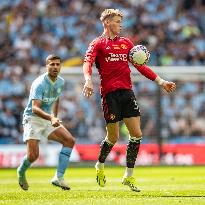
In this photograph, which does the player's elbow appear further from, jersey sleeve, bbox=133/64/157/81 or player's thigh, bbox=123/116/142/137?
jersey sleeve, bbox=133/64/157/81

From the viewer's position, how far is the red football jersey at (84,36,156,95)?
1124cm

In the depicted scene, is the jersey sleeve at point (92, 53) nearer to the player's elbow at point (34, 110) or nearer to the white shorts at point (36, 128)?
the player's elbow at point (34, 110)

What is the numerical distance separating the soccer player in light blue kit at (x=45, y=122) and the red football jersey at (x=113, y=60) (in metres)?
1.00

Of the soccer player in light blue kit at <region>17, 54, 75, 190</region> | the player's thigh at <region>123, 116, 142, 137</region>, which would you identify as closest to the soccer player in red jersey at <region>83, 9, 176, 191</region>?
the player's thigh at <region>123, 116, 142, 137</region>

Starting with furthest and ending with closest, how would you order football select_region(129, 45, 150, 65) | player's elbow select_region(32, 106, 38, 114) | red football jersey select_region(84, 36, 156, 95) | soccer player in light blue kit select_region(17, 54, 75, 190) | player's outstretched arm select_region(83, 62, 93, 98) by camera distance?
1. soccer player in light blue kit select_region(17, 54, 75, 190)
2. player's elbow select_region(32, 106, 38, 114)
3. red football jersey select_region(84, 36, 156, 95)
4. football select_region(129, 45, 150, 65)
5. player's outstretched arm select_region(83, 62, 93, 98)

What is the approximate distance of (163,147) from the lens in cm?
2303

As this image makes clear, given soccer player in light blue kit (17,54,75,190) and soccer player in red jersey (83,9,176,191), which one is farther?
soccer player in light blue kit (17,54,75,190)

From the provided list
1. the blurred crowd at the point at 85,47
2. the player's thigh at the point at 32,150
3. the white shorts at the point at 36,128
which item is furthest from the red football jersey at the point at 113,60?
the blurred crowd at the point at 85,47

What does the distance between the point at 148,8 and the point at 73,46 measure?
3.40 m

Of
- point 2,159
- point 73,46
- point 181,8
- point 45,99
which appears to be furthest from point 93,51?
point 181,8

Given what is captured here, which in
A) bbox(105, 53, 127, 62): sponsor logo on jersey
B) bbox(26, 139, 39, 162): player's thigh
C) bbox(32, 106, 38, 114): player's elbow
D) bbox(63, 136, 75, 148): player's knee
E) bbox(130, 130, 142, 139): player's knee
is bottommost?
bbox(26, 139, 39, 162): player's thigh

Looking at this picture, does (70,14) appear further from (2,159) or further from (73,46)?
(2,159)

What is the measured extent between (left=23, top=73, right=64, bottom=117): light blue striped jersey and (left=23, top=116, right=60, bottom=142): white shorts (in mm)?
124

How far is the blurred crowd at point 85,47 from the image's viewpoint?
2334 centimetres
